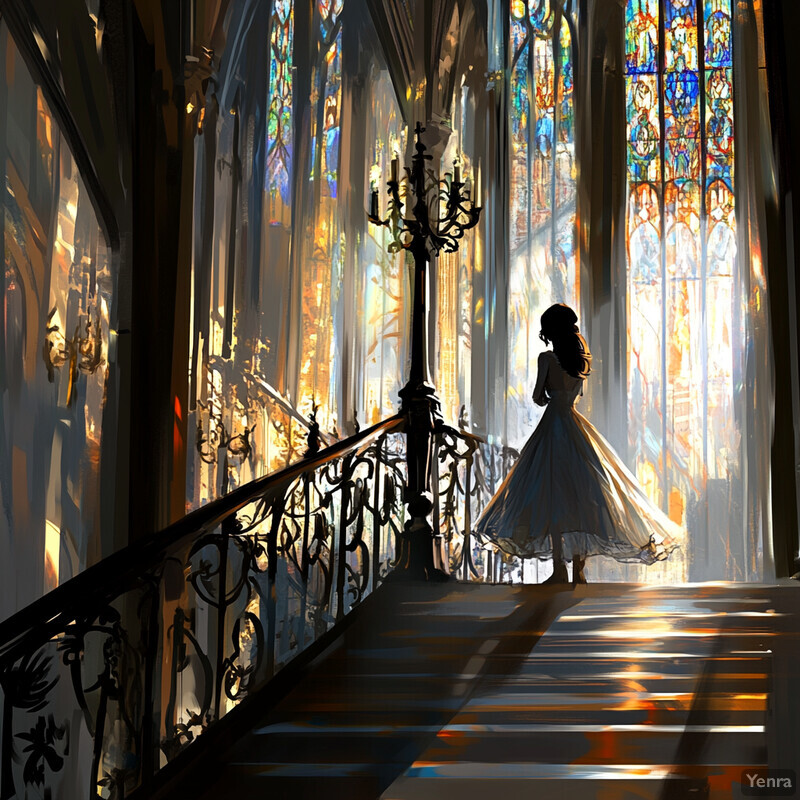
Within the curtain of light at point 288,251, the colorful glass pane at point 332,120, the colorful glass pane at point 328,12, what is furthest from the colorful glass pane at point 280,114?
the colorful glass pane at point 328,12

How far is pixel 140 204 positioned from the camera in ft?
21.9

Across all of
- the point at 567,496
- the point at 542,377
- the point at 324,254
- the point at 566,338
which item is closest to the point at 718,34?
the point at 324,254

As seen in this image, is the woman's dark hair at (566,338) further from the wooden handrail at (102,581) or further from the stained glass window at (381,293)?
the stained glass window at (381,293)

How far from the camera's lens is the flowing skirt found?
20.2 feet

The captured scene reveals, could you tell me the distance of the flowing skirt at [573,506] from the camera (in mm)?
6145

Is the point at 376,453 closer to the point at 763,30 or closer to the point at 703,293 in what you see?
the point at 703,293

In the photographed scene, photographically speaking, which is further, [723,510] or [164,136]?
[723,510]

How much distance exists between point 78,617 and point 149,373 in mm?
3541

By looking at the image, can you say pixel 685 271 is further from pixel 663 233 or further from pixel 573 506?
pixel 573 506

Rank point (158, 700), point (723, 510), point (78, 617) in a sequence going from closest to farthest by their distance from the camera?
point (78, 617) → point (158, 700) → point (723, 510)

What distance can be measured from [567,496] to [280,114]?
4.53 m

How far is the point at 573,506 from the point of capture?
618 centimetres

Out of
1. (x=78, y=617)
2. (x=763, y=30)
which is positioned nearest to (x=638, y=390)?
(x=763, y=30)

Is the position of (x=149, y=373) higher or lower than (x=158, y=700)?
higher
